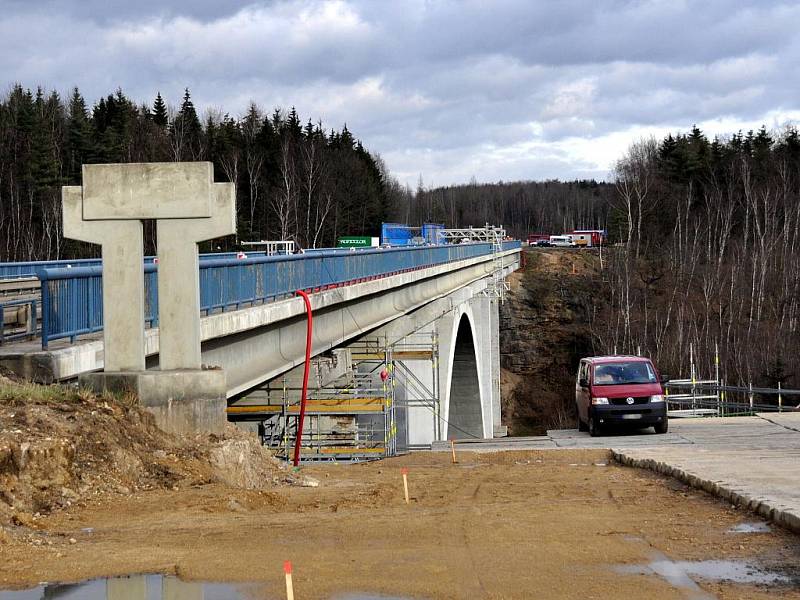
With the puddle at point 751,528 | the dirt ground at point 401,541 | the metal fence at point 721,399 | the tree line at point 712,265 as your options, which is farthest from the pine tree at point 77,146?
the puddle at point 751,528

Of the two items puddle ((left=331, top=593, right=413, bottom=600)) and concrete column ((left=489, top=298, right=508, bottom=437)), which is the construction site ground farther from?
concrete column ((left=489, top=298, right=508, bottom=437))

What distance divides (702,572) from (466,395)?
153 feet

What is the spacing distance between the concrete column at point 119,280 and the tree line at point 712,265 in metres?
47.3

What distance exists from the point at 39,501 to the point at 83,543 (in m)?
1.36

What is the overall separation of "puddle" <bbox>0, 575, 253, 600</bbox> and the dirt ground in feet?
0.47

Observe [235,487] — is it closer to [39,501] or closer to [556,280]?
[39,501]

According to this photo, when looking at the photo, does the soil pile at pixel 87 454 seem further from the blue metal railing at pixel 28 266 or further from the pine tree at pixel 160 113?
the pine tree at pixel 160 113

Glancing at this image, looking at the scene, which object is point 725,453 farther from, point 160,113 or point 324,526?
point 160,113

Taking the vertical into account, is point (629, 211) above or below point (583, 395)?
above

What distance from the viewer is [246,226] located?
7719 centimetres

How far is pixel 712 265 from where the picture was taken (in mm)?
78500

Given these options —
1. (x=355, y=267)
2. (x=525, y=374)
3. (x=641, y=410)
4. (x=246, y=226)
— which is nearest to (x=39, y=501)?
(x=355, y=267)

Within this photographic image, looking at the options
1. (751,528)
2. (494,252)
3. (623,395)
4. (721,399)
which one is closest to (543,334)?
(494,252)

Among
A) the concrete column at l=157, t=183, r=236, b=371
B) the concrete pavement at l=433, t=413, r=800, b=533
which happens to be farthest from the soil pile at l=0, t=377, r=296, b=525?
the concrete pavement at l=433, t=413, r=800, b=533
